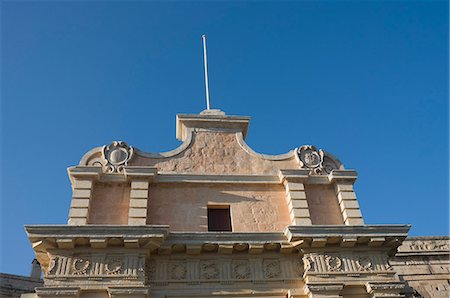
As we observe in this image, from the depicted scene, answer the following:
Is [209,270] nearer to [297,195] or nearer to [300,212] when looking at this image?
[300,212]

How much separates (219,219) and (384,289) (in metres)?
5.64

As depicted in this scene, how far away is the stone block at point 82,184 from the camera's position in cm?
1387

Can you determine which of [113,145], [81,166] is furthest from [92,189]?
[113,145]

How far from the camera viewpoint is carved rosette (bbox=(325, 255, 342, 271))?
12.9 m

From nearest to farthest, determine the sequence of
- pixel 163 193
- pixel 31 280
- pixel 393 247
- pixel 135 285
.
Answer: pixel 135 285 < pixel 393 247 < pixel 163 193 < pixel 31 280

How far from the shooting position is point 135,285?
11852mm

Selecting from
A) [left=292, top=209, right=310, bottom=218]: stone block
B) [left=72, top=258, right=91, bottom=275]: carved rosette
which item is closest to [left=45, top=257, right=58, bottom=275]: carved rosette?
[left=72, top=258, right=91, bottom=275]: carved rosette

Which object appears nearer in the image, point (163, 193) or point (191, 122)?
point (163, 193)

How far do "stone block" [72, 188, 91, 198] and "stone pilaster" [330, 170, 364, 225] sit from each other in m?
8.55

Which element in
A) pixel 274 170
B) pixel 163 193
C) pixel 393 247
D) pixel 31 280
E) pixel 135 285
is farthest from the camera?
pixel 31 280

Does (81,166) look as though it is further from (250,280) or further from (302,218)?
(302,218)

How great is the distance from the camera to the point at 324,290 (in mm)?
12398

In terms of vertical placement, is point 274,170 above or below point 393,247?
above

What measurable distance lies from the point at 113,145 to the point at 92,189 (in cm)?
195
